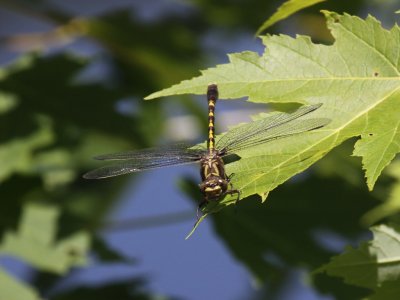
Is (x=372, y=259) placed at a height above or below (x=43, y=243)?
below

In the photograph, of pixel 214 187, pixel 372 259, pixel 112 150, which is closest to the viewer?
pixel 372 259

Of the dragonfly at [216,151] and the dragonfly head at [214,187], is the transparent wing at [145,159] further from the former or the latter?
the dragonfly head at [214,187]

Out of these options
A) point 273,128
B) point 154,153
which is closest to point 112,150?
point 154,153

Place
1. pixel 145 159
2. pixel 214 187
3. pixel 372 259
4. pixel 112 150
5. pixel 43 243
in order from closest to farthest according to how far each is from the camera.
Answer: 1. pixel 372 259
2. pixel 214 187
3. pixel 145 159
4. pixel 43 243
5. pixel 112 150

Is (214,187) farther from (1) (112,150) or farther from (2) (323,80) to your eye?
(1) (112,150)

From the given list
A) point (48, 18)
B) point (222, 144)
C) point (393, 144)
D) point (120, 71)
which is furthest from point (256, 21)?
point (393, 144)

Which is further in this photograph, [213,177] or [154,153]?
[154,153]

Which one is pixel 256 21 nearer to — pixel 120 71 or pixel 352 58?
pixel 120 71

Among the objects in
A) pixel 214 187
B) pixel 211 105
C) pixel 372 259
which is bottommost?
pixel 372 259

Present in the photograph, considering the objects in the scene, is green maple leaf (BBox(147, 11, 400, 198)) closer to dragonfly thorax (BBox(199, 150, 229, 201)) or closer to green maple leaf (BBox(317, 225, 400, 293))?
dragonfly thorax (BBox(199, 150, 229, 201))
